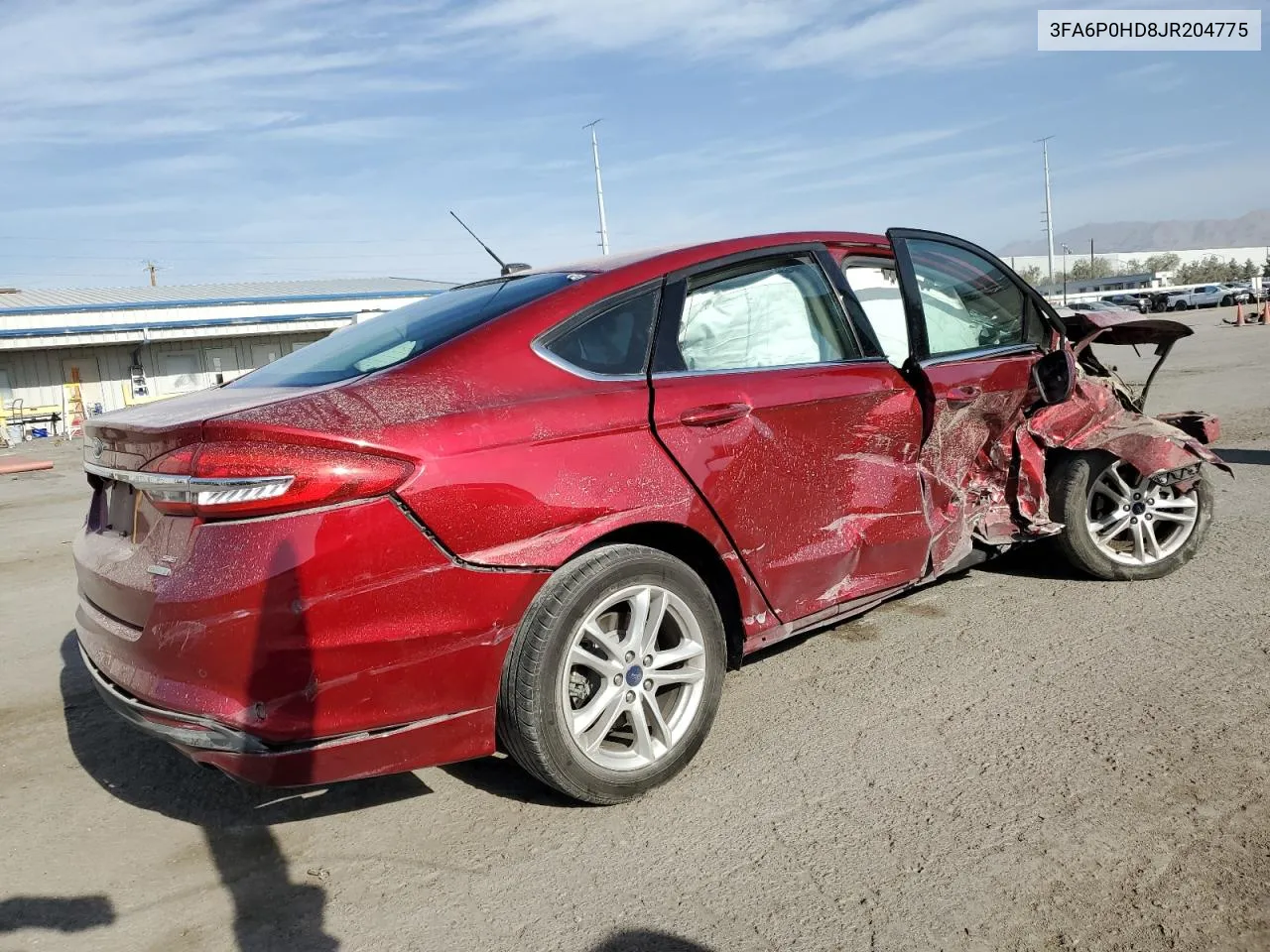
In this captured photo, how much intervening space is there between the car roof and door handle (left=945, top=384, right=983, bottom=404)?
73cm

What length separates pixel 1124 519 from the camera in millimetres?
4746

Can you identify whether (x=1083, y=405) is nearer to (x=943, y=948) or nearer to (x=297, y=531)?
(x=943, y=948)

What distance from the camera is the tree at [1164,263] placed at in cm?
12525

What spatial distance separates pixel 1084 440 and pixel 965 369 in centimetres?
92

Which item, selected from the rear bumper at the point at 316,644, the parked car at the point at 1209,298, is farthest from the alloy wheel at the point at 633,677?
the parked car at the point at 1209,298

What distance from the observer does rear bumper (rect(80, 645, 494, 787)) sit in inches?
96.7

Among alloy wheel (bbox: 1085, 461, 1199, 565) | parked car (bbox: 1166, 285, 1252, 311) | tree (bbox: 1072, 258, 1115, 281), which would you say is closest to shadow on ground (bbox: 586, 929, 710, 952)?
alloy wheel (bbox: 1085, 461, 1199, 565)

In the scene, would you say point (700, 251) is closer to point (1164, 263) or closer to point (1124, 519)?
point (1124, 519)

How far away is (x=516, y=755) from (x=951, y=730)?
151cm

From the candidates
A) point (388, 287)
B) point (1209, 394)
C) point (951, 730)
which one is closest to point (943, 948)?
point (951, 730)

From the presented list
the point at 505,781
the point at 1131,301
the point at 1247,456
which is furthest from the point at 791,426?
the point at 1131,301

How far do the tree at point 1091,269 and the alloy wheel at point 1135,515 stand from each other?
130 metres

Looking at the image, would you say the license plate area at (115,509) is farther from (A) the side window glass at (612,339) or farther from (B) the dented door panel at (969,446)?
(B) the dented door panel at (969,446)

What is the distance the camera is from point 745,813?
2.88m
